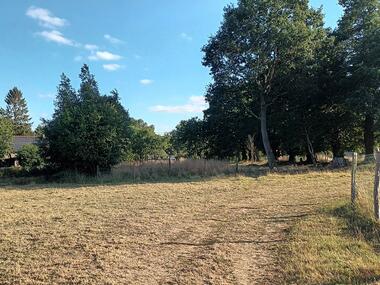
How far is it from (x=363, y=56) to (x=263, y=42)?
23.3 feet

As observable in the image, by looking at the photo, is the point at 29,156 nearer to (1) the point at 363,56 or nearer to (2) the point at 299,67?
(2) the point at 299,67

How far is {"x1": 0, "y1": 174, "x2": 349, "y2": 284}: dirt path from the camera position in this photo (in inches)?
236

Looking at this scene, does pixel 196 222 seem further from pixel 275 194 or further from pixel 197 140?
pixel 197 140

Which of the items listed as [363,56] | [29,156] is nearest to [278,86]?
[363,56]

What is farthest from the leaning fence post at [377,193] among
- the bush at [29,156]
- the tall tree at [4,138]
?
the tall tree at [4,138]

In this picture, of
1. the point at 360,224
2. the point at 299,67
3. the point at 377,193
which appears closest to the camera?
the point at 360,224

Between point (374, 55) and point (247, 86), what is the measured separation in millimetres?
9048

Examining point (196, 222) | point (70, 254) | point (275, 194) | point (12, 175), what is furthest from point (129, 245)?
point (12, 175)

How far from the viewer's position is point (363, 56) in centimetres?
2934

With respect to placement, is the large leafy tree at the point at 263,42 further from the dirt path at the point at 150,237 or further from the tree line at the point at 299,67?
the dirt path at the point at 150,237

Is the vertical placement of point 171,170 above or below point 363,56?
below

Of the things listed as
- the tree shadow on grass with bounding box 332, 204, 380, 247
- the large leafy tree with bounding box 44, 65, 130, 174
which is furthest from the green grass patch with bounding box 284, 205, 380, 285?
the large leafy tree with bounding box 44, 65, 130, 174

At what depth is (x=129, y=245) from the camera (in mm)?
7535

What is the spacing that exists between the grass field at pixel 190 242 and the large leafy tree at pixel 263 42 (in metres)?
17.7
